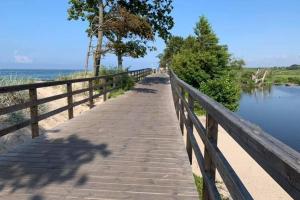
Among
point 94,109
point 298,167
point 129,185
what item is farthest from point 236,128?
point 94,109

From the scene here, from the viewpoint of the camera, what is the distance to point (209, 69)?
4616cm

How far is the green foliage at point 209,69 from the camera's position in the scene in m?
39.6

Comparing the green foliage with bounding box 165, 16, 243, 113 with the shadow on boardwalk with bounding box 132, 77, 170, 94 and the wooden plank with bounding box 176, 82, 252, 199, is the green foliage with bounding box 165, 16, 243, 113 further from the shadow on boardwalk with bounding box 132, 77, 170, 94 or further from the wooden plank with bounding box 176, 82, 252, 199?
the wooden plank with bounding box 176, 82, 252, 199

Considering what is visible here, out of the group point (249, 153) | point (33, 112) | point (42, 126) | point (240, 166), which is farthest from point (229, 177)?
point (240, 166)

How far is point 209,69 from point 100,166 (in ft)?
136

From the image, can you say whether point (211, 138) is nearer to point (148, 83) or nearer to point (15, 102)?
point (15, 102)

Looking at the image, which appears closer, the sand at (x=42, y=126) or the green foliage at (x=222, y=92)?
the sand at (x=42, y=126)

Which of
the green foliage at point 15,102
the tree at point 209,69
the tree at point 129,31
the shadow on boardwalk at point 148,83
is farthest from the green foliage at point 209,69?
the green foliage at point 15,102

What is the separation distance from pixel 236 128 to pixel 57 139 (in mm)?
5451

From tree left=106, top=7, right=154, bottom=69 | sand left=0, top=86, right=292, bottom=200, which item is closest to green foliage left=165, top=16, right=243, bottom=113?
tree left=106, top=7, right=154, bottom=69

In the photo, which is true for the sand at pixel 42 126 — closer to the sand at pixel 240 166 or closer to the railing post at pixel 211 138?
the sand at pixel 240 166

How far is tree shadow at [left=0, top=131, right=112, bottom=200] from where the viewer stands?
4.80 metres

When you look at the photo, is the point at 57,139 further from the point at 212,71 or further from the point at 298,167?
the point at 212,71

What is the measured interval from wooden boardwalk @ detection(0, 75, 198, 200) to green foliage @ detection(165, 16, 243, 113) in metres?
31.2
